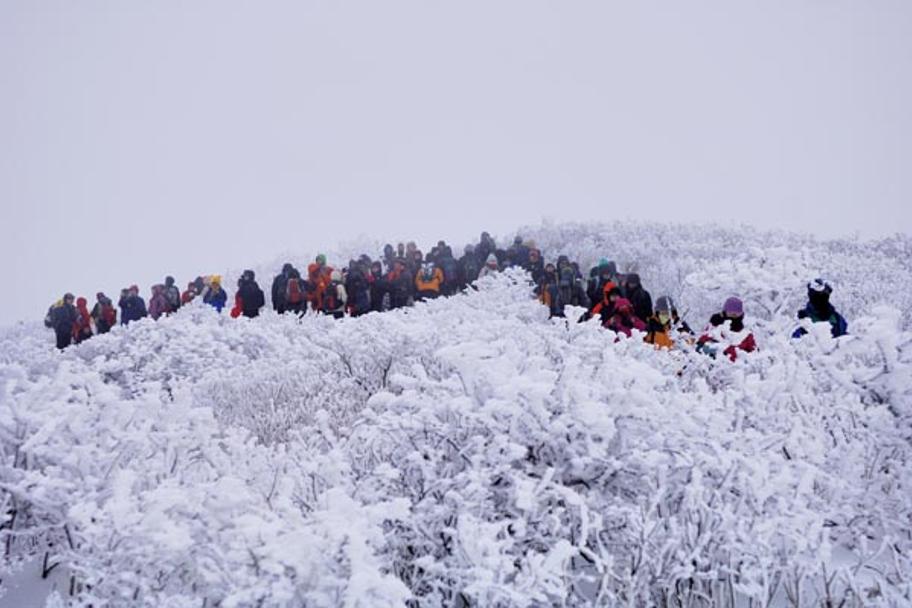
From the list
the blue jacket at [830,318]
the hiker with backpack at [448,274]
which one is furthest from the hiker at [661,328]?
the hiker with backpack at [448,274]

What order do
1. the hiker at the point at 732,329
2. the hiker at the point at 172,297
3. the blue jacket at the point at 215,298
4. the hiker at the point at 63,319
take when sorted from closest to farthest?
the hiker at the point at 732,329, the blue jacket at the point at 215,298, the hiker at the point at 63,319, the hiker at the point at 172,297

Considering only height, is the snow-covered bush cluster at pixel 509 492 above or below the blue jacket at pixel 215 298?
below

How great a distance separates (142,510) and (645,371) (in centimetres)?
282

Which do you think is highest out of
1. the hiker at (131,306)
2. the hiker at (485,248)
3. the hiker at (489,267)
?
the hiker at (485,248)

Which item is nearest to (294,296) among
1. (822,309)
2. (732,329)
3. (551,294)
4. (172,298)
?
(172,298)

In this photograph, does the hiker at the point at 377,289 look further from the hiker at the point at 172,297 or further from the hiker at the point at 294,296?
the hiker at the point at 172,297

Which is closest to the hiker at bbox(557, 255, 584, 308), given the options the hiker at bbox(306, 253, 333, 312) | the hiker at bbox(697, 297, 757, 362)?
the hiker at bbox(306, 253, 333, 312)

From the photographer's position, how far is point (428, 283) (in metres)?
17.7

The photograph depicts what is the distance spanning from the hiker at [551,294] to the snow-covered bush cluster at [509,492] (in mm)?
8662

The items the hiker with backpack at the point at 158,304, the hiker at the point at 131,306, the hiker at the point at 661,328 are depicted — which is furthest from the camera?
the hiker with backpack at the point at 158,304

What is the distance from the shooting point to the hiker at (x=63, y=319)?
56.0 feet

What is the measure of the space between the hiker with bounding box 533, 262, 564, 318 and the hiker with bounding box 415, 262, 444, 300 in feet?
8.24

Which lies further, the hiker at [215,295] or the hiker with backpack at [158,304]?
the hiker with backpack at [158,304]

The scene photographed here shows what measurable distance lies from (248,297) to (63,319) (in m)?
4.49
